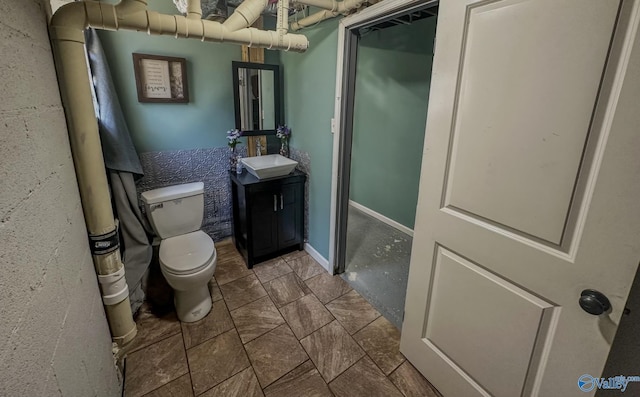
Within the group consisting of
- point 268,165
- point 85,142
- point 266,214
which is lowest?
point 266,214

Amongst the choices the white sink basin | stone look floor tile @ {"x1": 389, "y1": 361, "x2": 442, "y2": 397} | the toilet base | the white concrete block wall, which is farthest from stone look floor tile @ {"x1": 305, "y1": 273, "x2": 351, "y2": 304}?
the white concrete block wall

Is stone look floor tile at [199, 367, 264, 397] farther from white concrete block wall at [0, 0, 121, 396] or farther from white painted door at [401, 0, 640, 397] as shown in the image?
white painted door at [401, 0, 640, 397]

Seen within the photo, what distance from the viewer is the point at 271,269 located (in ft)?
8.32

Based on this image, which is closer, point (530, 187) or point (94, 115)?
point (530, 187)

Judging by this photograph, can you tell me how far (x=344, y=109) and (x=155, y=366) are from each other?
1981 mm

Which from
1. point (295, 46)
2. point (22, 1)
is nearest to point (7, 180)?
point (22, 1)

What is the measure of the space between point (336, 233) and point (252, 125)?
1279mm

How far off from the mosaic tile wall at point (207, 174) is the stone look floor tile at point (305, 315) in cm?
80

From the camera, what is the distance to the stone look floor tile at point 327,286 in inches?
87.5

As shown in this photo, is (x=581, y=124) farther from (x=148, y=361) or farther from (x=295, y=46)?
(x=148, y=361)

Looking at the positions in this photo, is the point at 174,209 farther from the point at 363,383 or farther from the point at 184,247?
the point at 363,383

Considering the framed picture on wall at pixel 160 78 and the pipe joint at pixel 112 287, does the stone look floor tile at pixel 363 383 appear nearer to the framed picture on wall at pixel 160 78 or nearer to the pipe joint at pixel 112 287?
the pipe joint at pixel 112 287

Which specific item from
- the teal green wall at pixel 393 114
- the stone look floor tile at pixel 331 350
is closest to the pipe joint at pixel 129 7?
the stone look floor tile at pixel 331 350

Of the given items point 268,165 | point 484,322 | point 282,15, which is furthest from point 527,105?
point 268,165
